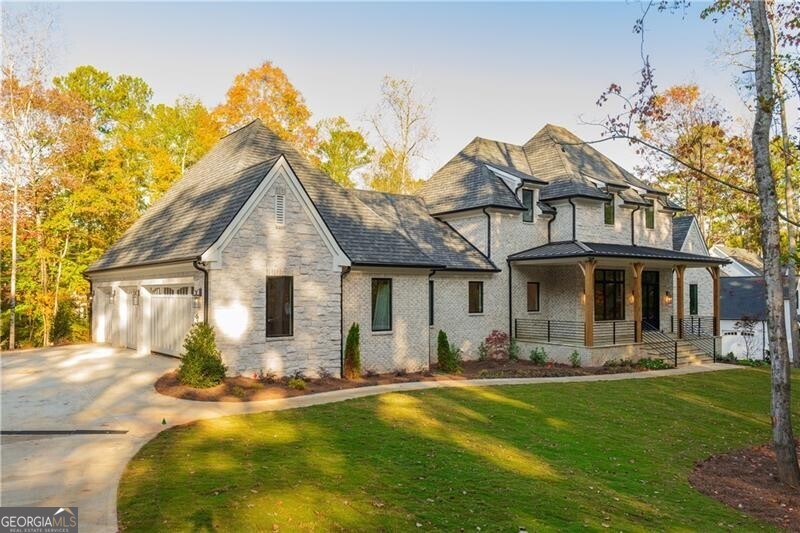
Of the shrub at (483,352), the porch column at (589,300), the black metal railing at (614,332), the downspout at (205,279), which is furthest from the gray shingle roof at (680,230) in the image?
the downspout at (205,279)

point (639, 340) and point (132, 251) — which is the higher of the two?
point (132, 251)

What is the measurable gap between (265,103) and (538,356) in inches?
851

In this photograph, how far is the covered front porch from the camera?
71.8 feet

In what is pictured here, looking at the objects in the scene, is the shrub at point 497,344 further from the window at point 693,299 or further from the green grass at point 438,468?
the window at point 693,299

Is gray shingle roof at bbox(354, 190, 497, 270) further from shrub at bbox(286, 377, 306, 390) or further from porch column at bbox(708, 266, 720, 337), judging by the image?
porch column at bbox(708, 266, 720, 337)

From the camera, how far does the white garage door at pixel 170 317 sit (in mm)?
16266

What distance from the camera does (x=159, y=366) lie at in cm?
1570

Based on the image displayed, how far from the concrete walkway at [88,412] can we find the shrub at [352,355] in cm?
156

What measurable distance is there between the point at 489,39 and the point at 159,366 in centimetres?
1367

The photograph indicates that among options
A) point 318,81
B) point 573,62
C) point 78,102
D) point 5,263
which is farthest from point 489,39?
point 5,263

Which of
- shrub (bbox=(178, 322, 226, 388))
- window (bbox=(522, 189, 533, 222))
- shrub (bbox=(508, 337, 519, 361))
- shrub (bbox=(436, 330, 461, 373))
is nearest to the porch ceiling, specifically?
window (bbox=(522, 189, 533, 222))

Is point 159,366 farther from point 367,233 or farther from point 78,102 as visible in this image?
point 78,102

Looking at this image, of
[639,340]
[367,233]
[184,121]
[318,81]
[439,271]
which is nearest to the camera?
[367,233]

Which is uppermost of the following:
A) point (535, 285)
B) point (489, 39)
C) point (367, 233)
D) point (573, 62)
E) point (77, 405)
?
point (489, 39)
